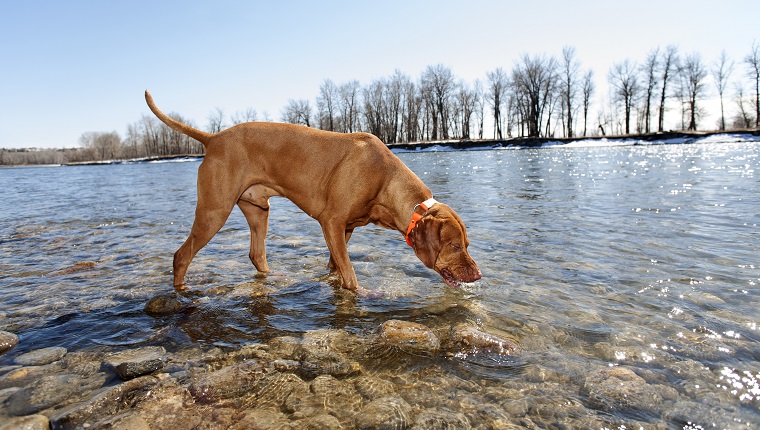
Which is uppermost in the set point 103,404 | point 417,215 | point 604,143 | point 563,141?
point 563,141

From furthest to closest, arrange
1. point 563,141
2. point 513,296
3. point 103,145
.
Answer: point 103,145 < point 563,141 < point 513,296

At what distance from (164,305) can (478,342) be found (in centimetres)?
286

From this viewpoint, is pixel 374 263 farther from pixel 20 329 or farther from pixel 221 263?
pixel 20 329

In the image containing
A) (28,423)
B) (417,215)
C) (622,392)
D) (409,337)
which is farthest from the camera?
(417,215)

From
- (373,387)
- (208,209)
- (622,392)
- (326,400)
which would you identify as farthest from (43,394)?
(622,392)

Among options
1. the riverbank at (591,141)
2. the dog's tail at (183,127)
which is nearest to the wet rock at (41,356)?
the dog's tail at (183,127)

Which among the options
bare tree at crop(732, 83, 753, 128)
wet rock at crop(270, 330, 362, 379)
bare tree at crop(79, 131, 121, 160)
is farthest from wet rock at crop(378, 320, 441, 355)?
bare tree at crop(79, 131, 121, 160)

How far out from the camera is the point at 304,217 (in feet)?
35.0

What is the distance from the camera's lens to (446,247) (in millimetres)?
3666

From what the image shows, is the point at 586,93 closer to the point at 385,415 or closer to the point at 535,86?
the point at 535,86

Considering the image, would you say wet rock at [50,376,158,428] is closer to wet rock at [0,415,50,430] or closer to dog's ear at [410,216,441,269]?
wet rock at [0,415,50,430]

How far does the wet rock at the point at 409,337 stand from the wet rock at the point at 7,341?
8.99 feet

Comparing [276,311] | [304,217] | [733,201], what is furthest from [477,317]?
[733,201]

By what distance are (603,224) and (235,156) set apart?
620 centimetres
